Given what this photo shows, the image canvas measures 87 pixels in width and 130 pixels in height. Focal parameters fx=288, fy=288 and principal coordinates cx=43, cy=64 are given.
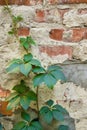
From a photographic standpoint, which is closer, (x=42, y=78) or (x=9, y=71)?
(x=42, y=78)

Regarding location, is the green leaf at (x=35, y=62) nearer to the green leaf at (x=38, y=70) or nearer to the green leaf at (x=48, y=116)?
the green leaf at (x=38, y=70)

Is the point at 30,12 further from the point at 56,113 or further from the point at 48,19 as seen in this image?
the point at 56,113

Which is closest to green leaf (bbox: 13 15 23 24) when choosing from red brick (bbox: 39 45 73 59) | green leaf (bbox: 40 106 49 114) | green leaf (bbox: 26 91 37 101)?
red brick (bbox: 39 45 73 59)

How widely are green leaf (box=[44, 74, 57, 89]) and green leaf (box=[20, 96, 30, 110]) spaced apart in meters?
0.18

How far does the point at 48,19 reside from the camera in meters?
1.71

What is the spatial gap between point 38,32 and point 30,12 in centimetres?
13

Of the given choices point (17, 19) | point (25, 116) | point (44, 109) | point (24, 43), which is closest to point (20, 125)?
point (25, 116)

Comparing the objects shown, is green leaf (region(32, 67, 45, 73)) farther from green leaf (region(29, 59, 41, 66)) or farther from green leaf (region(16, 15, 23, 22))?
green leaf (region(16, 15, 23, 22))

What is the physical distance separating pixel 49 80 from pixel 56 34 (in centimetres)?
29

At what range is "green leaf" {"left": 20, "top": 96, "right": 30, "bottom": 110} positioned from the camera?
166 cm

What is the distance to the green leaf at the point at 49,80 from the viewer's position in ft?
5.19

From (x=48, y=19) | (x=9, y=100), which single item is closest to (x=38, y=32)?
(x=48, y=19)

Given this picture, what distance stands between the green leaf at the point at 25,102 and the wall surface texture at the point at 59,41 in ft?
0.39

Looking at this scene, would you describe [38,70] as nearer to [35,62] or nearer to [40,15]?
[35,62]
